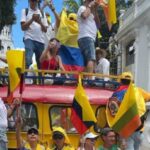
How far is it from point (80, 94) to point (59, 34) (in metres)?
2.28

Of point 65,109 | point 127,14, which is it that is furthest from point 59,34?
point 127,14

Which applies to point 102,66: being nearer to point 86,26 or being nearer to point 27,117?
point 86,26

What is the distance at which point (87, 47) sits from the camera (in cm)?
956

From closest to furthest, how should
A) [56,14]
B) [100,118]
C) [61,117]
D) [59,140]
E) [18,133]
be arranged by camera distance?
[59,140]
[18,133]
[61,117]
[100,118]
[56,14]

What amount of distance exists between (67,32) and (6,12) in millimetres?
11337

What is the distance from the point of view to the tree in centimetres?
2045

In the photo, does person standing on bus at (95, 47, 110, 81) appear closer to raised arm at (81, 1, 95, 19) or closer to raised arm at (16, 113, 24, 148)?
raised arm at (81, 1, 95, 19)

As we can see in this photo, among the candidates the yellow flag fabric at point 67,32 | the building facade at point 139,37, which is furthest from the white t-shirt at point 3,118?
the building facade at point 139,37

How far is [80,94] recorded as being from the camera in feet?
24.9

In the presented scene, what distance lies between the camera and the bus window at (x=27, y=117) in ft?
25.8

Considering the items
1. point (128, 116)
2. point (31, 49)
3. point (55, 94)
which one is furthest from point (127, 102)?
point (31, 49)

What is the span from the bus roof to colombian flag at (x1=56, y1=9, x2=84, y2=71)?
1.21 m

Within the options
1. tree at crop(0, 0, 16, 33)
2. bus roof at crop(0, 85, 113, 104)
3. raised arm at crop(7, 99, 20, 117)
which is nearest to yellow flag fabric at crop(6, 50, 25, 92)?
raised arm at crop(7, 99, 20, 117)

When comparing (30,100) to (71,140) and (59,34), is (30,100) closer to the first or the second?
(71,140)
